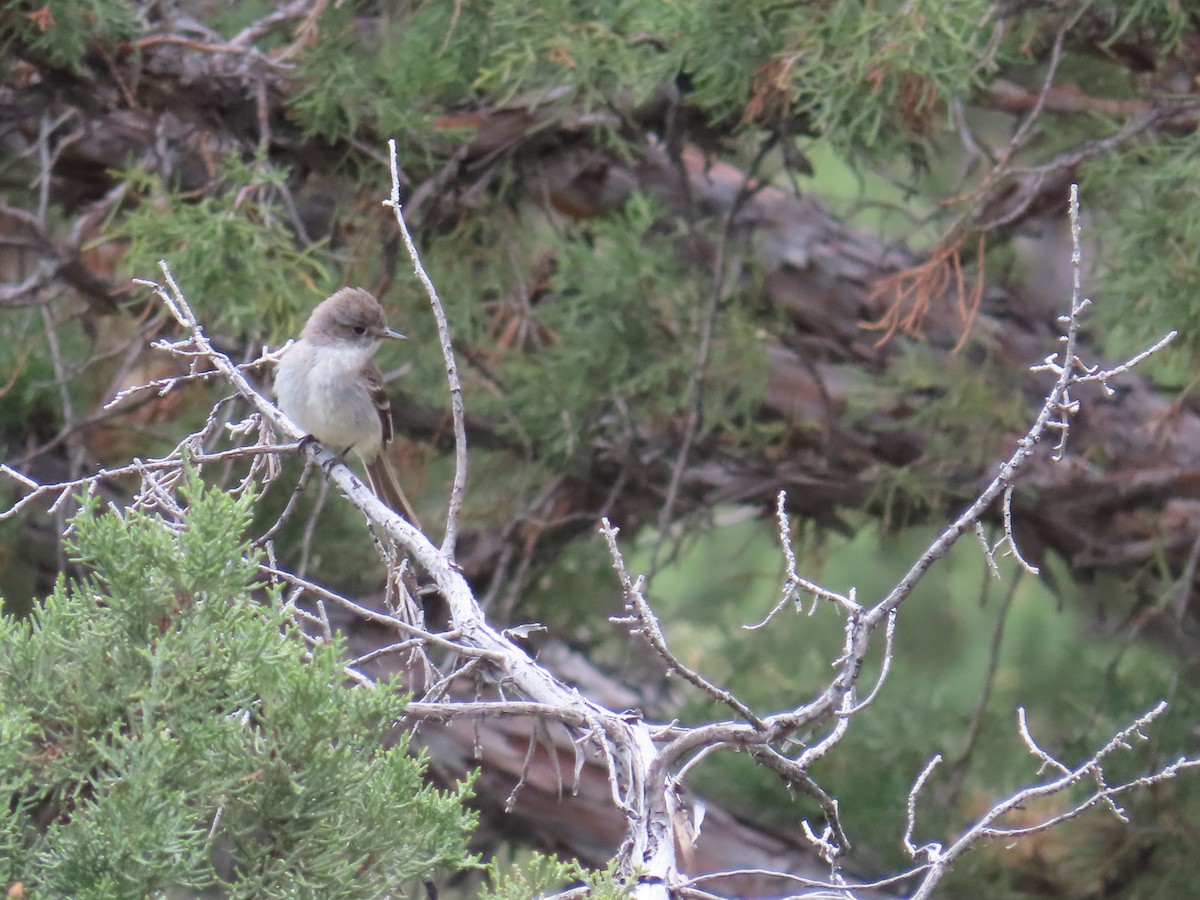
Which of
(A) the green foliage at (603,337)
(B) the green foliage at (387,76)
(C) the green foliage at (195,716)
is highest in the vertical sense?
(C) the green foliage at (195,716)

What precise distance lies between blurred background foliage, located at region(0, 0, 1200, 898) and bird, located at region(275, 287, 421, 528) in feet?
0.60

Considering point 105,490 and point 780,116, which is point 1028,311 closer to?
point 780,116

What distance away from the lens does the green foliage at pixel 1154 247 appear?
380cm

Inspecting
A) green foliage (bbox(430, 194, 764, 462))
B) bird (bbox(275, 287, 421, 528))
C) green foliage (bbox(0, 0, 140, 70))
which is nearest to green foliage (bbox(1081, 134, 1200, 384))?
green foliage (bbox(430, 194, 764, 462))

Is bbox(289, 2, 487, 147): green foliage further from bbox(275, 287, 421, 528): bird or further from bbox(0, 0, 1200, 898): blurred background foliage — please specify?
bbox(275, 287, 421, 528): bird

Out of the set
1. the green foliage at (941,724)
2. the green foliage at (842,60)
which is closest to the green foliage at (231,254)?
the green foliage at (842,60)

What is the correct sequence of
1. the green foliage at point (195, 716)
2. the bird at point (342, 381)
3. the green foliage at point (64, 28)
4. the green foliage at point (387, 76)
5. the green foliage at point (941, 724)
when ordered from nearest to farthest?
the green foliage at point (195, 716)
the green foliage at point (64, 28)
the green foliage at point (387, 76)
the bird at point (342, 381)
the green foliage at point (941, 724)

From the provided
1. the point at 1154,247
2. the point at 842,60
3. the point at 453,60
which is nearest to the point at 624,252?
the point at 453,60

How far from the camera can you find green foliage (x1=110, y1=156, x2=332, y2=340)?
13.1 feet

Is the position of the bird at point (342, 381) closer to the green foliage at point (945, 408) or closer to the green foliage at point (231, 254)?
the green foliage at point (231, 254)

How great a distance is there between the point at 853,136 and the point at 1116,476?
1709mm

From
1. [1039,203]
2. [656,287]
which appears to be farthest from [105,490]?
[1039,203]

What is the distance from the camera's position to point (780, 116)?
14.1ft

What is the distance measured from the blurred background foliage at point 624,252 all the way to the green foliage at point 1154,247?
0.04 ft
